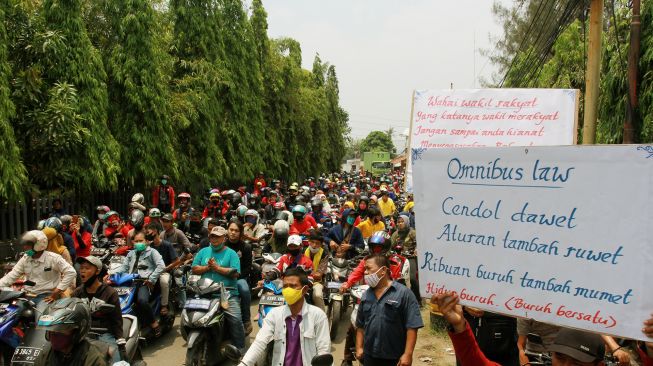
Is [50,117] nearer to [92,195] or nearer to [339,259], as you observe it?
[92,195]

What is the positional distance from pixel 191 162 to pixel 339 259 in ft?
41.5

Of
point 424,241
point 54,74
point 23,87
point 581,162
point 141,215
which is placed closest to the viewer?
point 581,162

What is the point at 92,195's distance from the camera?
16.0 metres

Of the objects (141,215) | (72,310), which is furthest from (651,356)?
(141,215)

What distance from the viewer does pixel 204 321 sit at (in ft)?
20.0

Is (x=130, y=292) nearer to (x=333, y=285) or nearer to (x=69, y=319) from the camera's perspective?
(x=333, y=285)

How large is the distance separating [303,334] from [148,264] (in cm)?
374

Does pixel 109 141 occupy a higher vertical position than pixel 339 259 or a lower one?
higher

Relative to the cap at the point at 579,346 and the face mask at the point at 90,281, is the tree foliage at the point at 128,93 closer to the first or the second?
the face mask at the point at 90,281

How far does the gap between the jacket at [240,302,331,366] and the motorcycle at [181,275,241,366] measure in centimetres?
166

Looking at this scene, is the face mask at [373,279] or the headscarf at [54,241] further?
the headscarf at [54,241]

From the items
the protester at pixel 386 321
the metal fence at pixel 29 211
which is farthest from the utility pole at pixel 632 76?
the metal fence at pixel 29 211

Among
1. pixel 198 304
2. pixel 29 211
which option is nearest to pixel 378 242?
pixel 198 304

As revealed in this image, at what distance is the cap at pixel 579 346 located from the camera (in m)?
2.98
